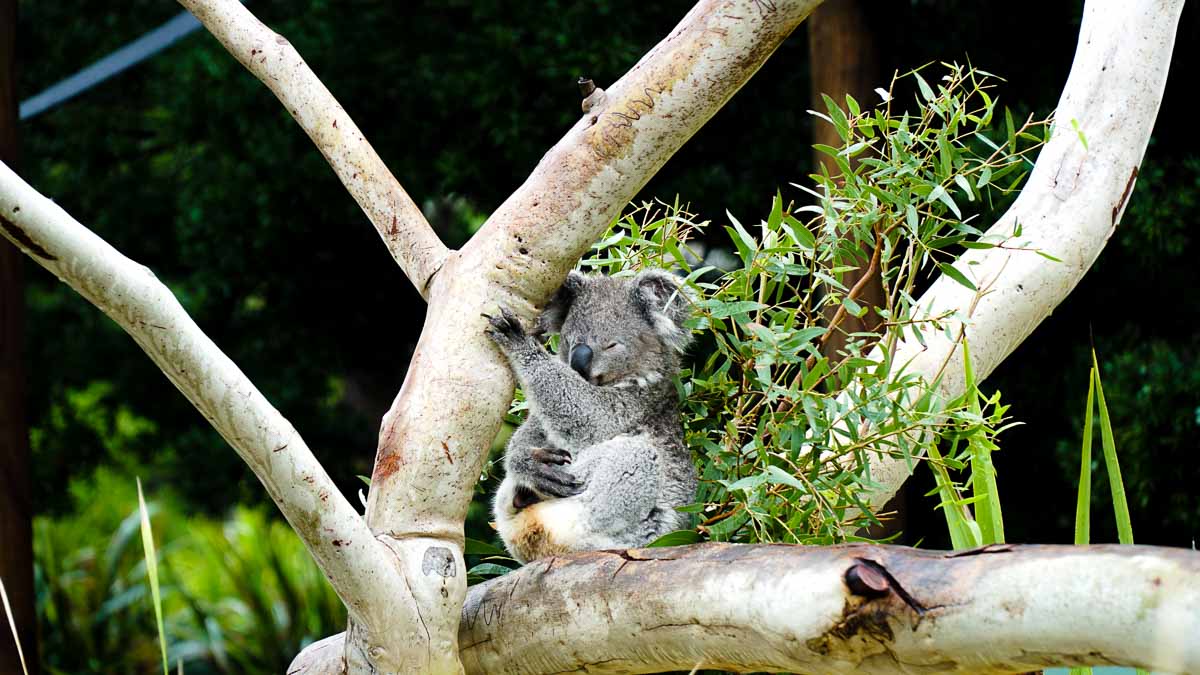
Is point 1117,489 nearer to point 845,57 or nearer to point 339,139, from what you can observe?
point 339,139

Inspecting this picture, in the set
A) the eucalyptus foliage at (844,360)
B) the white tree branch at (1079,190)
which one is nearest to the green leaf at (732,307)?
the eucalyptus foliage at (844,360)

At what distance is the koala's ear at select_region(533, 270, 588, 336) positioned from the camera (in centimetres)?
227

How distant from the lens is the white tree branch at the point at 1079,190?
84.9 inches

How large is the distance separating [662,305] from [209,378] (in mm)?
910

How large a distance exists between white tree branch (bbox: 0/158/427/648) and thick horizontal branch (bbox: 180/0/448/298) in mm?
477

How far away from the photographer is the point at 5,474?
3344mm

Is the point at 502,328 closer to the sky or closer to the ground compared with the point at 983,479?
closer to the sky

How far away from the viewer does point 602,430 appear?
215 centimetres

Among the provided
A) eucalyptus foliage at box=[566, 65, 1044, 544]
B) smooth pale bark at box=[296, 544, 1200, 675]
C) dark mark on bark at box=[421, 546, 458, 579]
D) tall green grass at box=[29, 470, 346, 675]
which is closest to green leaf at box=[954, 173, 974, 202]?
eucalyptus foliage at box=[566, 65, 1044, 544]

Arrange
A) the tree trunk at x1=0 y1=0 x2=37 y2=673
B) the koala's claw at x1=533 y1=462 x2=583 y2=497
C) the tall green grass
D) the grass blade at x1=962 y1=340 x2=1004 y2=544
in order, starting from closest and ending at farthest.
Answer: the grass blade at x1=962 y1=340 x2=1004 y2=544
the koala's claw at x1=533 y1=462 x2=583 y2=497
the tree trunk at x1=0 y1=0 x2=37 y2=673
the tall green grass

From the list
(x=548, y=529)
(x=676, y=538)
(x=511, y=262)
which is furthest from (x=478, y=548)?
(x=511, y=262)

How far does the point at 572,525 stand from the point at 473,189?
7.07ft

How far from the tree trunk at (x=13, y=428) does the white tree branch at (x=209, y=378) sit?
2138mm

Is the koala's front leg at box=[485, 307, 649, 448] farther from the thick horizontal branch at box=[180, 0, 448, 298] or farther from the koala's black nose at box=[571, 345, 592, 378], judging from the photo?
the thick horizontal branch at box=[180, 0, 448, 298]
